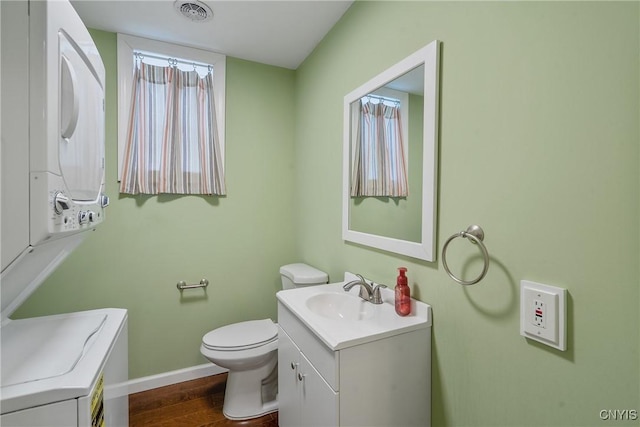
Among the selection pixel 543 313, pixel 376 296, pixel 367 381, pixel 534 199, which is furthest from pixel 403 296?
pixel 534 199

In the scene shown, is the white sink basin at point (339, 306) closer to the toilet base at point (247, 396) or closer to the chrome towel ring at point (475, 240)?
the chrome towel ring at point (475, 240)

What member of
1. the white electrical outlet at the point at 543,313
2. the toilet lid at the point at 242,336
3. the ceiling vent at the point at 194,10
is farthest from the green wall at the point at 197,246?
the white electrical outlet at the point at 543,313

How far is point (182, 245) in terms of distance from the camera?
7.11 feet

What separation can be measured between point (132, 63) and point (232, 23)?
764 millimetres

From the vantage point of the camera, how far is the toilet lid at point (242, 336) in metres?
1.77

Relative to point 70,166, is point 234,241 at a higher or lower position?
lower

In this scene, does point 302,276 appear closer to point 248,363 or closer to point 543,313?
point 248,363

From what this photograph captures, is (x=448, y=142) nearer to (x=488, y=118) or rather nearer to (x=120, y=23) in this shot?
(x=488, y=118)

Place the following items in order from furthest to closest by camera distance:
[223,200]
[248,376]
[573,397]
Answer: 1. [223,200]
2. [248,376]
3. [573,397]

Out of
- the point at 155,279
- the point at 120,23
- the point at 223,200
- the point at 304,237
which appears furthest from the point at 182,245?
the point at 120,23

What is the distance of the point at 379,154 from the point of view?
1.50 metres

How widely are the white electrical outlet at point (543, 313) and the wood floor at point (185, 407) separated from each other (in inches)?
62.5

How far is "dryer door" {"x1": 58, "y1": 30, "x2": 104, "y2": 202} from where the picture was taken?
0.86 m

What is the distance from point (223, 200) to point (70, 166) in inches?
54.2
